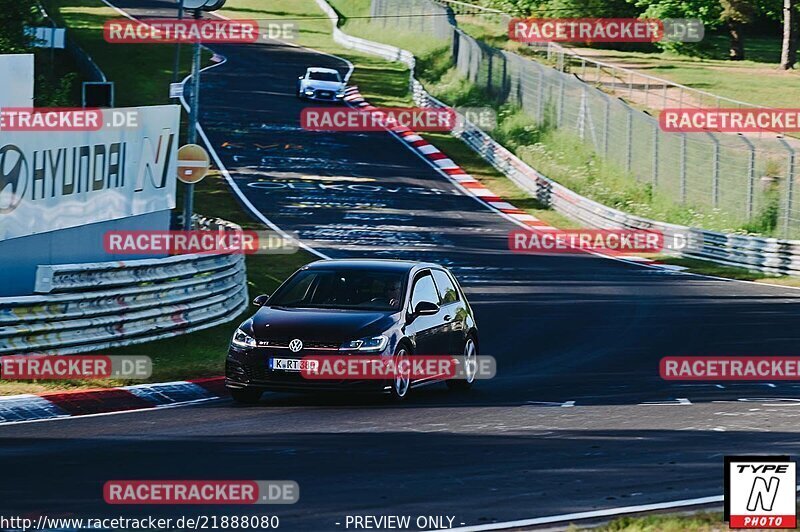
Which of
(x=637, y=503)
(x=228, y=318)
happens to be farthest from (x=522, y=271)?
(x=637, y=503)

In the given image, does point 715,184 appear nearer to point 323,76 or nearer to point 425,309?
point 425,309

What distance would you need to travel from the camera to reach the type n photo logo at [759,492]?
7.06 metres

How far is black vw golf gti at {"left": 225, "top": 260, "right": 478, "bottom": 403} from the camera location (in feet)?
44.1

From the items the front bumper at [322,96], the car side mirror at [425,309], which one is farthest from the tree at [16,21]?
the car side mirror at [425,309]

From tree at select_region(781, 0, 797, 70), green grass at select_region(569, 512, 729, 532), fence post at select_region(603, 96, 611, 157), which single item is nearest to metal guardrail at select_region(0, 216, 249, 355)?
green grass at select_region(569, 512, 729, 532)

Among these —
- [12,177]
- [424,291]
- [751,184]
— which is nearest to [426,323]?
[424,291]

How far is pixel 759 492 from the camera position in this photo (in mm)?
7176

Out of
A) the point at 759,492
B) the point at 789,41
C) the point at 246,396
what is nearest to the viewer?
the point at 759,492

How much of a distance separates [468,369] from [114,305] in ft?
13.8

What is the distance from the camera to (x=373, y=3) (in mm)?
82500

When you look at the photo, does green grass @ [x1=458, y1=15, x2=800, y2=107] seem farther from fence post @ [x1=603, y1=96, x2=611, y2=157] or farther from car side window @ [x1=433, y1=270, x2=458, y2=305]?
car side window @ [x1=433, y1=270, x2=458, y2=305]

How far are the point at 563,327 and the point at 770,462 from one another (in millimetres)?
14051

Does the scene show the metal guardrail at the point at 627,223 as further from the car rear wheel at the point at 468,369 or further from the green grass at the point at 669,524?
the green grass at the point at 669,524

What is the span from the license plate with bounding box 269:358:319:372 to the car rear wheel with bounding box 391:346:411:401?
0.84m
